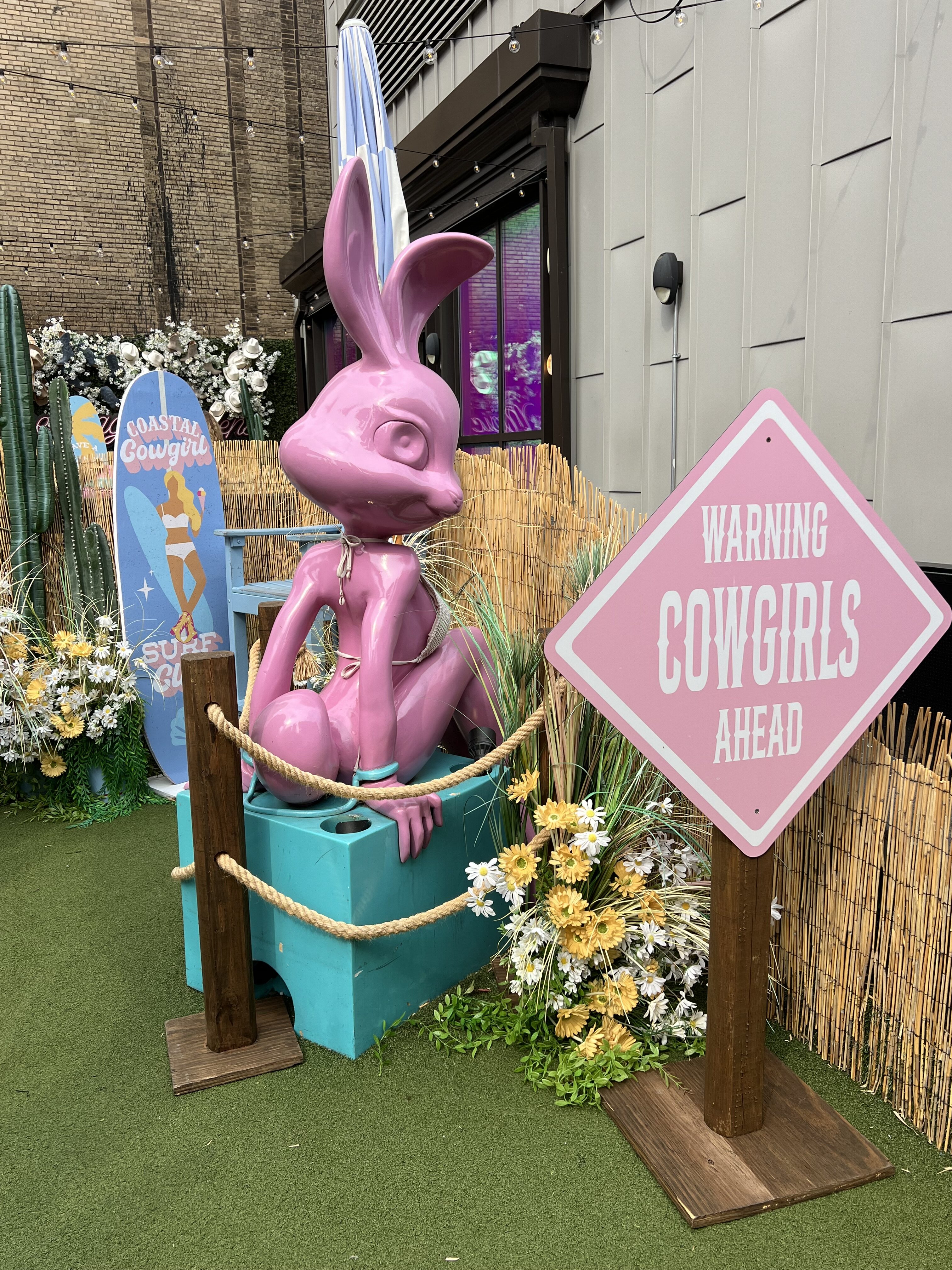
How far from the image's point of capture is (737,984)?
5.57 feet

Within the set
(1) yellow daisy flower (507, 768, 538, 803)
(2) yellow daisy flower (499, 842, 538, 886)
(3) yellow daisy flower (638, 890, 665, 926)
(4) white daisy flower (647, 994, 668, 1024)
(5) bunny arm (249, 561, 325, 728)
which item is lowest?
(4) white daisy flower (647, 994, 668, 1024)

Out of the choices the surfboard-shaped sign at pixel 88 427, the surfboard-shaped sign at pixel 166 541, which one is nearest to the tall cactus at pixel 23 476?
the surfboard-shaped sign at pixel 166 541

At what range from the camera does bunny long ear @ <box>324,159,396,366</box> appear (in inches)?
82.8

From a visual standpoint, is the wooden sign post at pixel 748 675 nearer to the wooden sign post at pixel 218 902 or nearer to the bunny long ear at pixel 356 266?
the wooden sign post at pixel 218 902

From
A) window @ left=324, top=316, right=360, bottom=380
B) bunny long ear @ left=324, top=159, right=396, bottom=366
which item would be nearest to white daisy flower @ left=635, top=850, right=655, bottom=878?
bunny long ear @ left=324, top=159, right=396, bottom=366

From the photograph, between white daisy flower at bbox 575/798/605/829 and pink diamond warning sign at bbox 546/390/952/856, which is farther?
white daisy flower at bbox 575/798/605/829

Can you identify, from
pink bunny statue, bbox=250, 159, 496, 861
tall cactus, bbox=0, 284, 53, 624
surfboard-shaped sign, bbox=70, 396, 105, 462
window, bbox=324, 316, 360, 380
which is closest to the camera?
pink bunny statue, bbox=250, 159, 496, 861

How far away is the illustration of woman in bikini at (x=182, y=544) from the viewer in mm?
4117

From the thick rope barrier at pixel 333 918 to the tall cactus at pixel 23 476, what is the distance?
2.55m

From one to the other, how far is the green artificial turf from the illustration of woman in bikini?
214 cm

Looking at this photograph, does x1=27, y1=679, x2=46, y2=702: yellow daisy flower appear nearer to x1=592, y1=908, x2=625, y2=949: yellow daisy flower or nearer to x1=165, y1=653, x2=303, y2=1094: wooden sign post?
x1=165, y1=653, x2=303, y2=1094: wooden sign post

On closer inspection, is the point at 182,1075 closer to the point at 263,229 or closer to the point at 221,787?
the point at 221,787

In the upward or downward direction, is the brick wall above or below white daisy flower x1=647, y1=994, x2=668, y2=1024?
above

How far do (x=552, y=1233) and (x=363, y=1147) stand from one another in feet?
1.37
